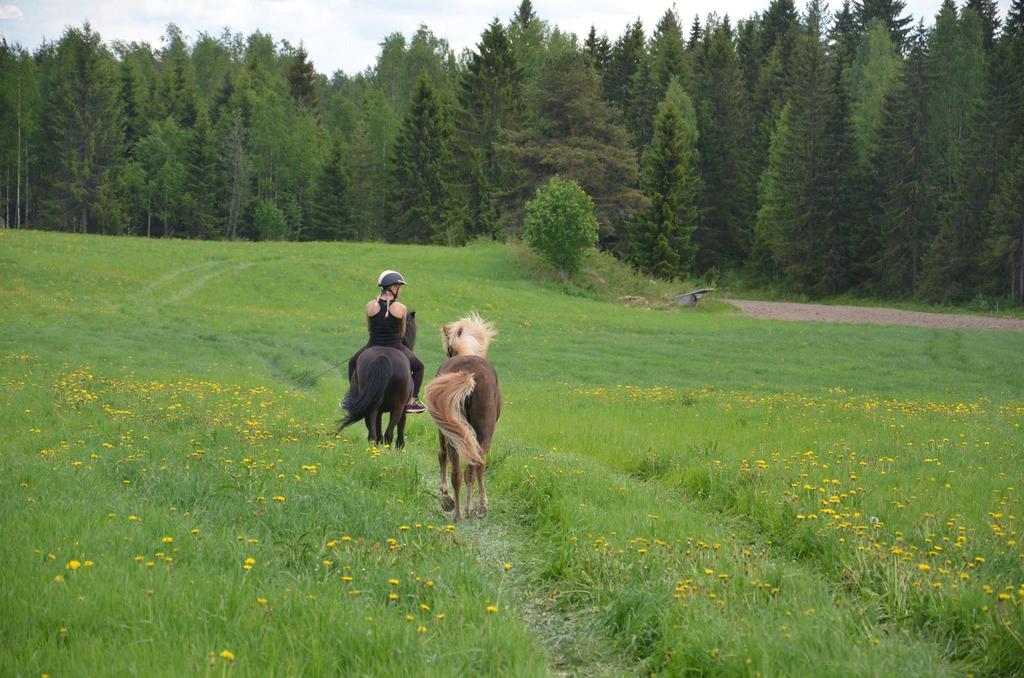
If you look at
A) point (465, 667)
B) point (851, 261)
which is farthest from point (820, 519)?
point (851, 261)

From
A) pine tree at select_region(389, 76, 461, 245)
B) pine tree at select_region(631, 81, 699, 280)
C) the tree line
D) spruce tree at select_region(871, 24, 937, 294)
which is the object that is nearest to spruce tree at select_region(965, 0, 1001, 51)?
the tree line

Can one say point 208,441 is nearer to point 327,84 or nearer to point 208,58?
point 208,58

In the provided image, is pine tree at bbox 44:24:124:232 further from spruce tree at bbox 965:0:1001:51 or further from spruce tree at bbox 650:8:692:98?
spruce tree at bbox 965:0:1001:51

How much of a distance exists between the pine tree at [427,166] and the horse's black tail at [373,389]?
72.8 metres

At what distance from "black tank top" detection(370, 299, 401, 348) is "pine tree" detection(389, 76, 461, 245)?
7233 cm

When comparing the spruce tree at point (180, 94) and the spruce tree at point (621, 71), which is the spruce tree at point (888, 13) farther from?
the spruce tree at point (180, 94)

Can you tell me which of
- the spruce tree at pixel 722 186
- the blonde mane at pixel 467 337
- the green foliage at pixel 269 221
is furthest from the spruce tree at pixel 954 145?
the blonde mane at pixel 467 337

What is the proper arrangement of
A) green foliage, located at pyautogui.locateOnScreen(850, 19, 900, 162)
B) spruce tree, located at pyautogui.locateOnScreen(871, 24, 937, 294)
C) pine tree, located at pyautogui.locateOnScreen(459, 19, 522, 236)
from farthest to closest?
pine tree, located at pyautogui.locateOnScreen(459, 19, 522, 236) < green foliage, located at pyautogui.locateOnScreen(850, 19, 900, 162) < spruce tree, located at pyautogui.locateOnScreen(871, 24, 937, 294)

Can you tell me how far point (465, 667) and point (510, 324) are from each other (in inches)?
1329

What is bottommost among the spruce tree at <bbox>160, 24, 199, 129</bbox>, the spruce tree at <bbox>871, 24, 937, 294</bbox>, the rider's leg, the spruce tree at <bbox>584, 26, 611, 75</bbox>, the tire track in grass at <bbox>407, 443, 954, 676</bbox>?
the tire track in grass at <bbox>407, 443, 954, 676</bbox>

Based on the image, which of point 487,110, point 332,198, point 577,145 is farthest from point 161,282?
point 332,198

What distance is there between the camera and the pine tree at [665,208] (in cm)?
7056

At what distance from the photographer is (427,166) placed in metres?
85.4

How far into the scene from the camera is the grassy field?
5246mm
